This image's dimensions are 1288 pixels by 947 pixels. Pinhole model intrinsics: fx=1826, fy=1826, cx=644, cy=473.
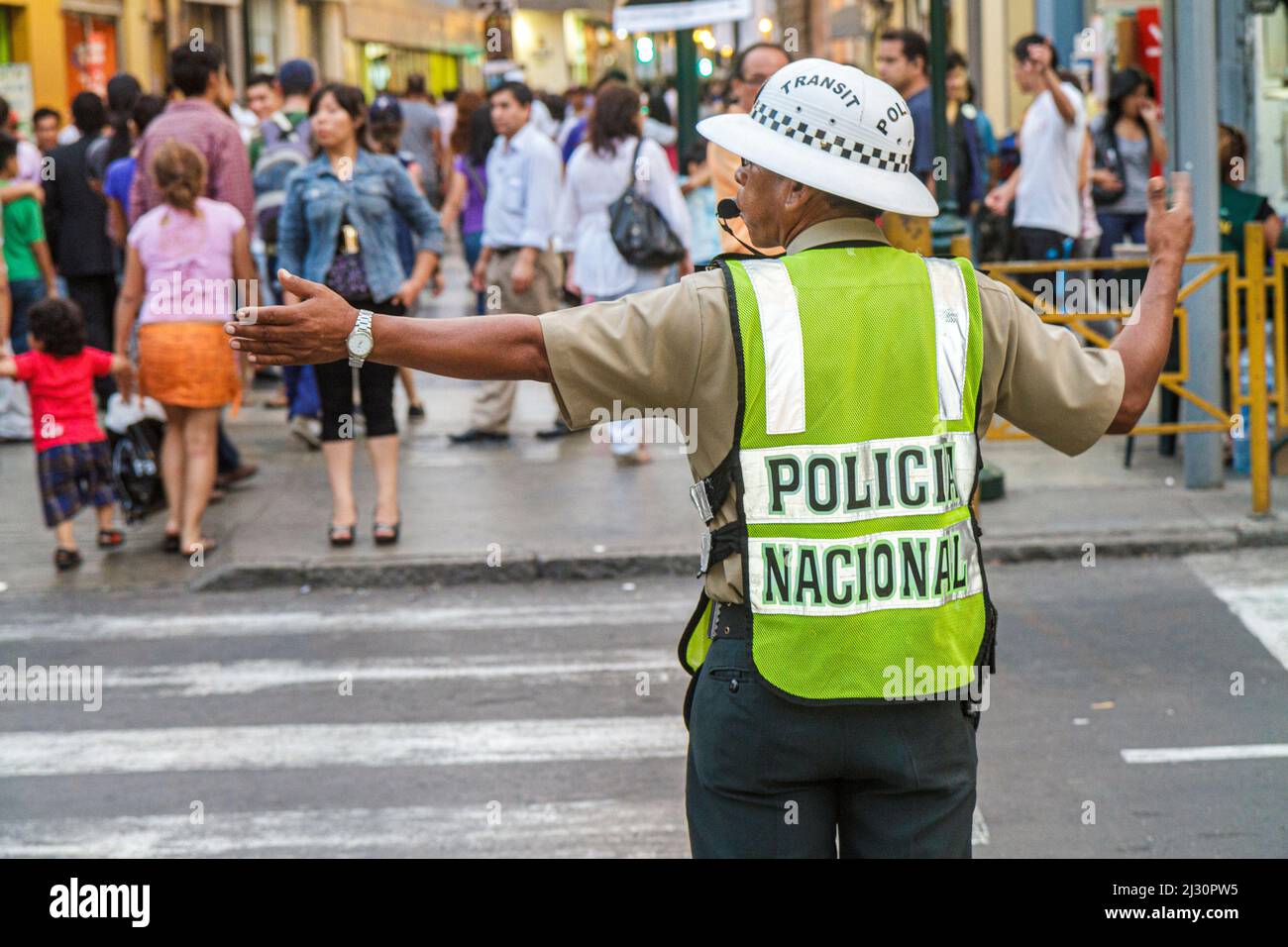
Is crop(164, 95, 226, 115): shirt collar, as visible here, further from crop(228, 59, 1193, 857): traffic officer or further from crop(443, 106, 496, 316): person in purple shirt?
crop(228, 59, 1193, 857): traffic officer

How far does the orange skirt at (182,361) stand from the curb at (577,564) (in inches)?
34.3

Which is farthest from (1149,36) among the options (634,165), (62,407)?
(62,407)

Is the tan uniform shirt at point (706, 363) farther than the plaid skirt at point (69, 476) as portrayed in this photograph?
No

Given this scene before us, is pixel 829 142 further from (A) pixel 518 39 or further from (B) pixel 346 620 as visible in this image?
(A) pixel 518 39

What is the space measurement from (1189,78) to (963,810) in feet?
24.0

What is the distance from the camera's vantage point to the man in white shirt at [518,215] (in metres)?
11.3

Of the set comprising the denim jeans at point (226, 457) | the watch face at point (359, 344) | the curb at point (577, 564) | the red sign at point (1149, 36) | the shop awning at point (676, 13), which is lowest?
the curb at point (577, 564)

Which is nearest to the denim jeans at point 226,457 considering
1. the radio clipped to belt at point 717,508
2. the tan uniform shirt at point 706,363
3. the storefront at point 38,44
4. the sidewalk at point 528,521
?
the sidewalk at point 528,521

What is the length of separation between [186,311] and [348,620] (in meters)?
1.87

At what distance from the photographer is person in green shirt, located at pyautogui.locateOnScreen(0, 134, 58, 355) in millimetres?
12391

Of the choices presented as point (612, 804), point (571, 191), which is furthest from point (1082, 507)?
point (612, 804)

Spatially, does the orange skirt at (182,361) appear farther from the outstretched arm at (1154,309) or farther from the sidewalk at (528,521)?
the outstretched arm at (1154,309)

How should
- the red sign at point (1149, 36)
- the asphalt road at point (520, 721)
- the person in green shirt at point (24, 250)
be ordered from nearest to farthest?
the asphalt road at point (520, 721)
the person in green shirt at point (24, 250)
the red sign at point (1149, 36)
